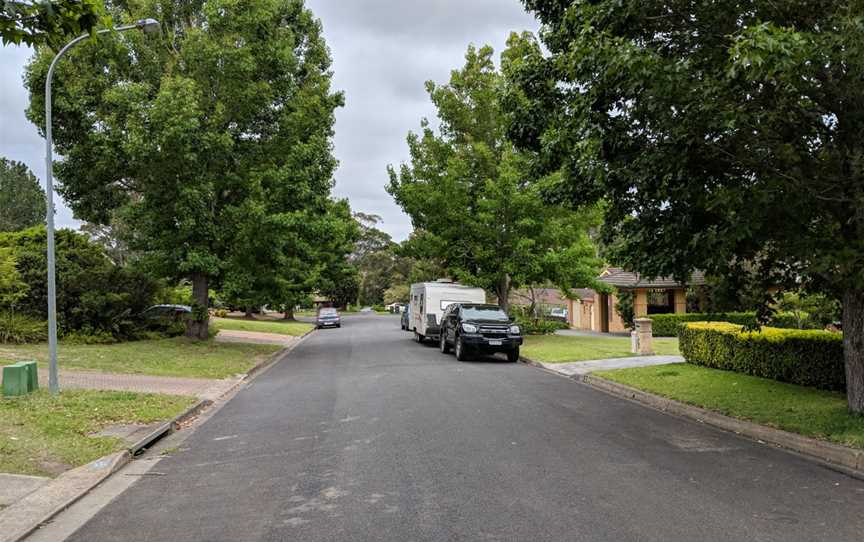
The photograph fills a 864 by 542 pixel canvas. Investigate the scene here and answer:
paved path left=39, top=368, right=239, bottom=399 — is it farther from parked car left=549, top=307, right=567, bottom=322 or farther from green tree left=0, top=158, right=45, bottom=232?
green tree left=0, top=158, right=45, bottom=232

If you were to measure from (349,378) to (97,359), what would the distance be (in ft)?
22.6

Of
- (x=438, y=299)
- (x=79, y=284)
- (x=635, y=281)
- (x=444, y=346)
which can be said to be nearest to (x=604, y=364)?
(x=444, y=346)

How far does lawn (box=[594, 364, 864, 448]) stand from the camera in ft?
26.0

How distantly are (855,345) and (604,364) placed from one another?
8.86 meters

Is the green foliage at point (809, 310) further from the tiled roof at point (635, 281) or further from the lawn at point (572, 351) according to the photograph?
the tiled roof at point (635, 281)

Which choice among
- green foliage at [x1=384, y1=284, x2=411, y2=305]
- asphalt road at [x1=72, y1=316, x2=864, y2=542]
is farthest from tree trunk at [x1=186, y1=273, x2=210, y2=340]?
green foliage at [x1=384, y1=284, x2=411, y2=305]

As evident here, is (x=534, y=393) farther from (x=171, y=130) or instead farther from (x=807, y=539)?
(x=171, y=130)

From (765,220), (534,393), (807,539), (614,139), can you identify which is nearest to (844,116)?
(765,220)

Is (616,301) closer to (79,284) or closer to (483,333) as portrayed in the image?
(483,333)

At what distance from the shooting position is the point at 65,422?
8.58 metres

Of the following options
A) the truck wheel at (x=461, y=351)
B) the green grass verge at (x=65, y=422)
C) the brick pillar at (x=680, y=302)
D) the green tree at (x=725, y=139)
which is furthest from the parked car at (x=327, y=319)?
the green tree at (x=725, y=139)

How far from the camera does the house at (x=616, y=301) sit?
31578mm

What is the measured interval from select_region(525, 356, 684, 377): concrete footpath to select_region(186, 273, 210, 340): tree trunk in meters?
11.7

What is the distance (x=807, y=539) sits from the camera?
457 cm
